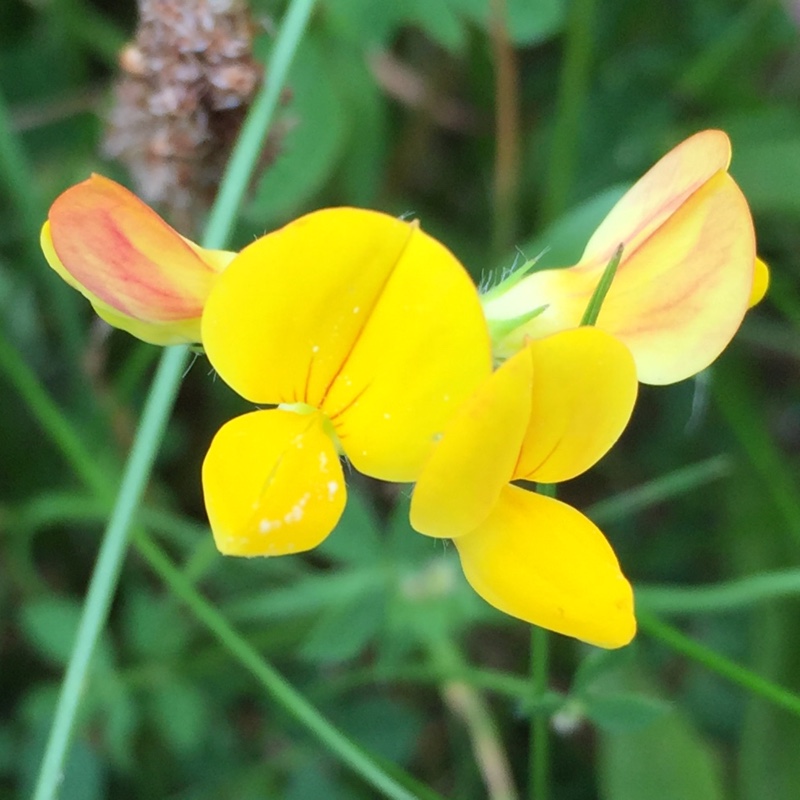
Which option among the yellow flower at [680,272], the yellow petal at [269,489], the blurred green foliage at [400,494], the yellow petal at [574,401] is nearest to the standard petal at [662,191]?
the yellow flower at [680,272]

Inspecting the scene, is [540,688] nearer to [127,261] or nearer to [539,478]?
[539,478]

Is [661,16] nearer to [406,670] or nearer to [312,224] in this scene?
[406,670]

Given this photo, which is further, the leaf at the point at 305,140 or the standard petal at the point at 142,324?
the leaf at the point at 305,140

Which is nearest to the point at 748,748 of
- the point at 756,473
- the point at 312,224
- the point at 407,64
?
the point at 756,473

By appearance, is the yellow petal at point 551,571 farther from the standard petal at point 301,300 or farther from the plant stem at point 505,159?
the plant stem at point 505,159

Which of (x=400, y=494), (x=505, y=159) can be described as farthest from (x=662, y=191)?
(x=505, y=159)

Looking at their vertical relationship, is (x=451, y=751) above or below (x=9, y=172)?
below

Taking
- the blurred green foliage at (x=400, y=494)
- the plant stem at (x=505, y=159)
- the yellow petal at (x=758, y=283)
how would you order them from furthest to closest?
the plant stem at (x=505, y=159), the blurred green foliage at (x=400, y=494), the yellow petal at (x=758, y=283)
